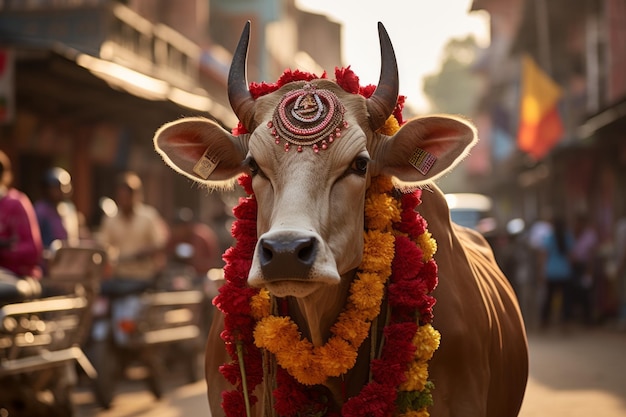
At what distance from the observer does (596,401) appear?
9555 mm

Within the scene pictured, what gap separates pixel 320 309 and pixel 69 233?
6.08m

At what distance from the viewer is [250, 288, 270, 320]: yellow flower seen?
14.8 ft

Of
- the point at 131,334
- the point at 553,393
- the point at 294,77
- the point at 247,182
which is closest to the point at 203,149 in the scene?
the point at 247,182

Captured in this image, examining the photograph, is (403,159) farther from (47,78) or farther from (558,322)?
(558,322)

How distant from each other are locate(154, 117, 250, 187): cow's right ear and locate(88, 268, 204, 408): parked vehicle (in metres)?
4.92

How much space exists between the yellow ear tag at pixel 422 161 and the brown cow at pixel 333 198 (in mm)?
15

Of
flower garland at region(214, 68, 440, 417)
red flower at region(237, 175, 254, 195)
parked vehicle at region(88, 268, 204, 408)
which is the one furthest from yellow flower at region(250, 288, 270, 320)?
parked vehicle at region(88, 268, 204, 408)

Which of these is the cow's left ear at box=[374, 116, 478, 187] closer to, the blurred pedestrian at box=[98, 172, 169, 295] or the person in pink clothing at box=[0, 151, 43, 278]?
the person in pink clothing at box=[0, 151, 43, 278]

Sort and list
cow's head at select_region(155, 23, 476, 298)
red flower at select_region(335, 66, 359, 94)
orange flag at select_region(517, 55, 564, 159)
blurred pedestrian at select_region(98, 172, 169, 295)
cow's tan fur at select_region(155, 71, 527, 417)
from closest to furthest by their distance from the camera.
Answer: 1. cow's head at select_region(155, 23, 476, 298)
2. cow's tan fur at select_region(155, 71, 527, 417)
3. red flower at select_region(335, 66, 359, 94)
4. blurred pedestrian at select_region(98, 172, 169, 295)
5. orange flag at select_region(517, 55, 564, 159)

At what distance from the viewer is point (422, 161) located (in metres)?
4.55

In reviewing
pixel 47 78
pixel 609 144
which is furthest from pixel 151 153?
pixel 609 144

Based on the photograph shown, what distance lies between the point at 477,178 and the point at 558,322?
4447 centimetres

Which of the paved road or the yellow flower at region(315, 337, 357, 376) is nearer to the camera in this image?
the yellow flower at region(315, 337, 357, 376)

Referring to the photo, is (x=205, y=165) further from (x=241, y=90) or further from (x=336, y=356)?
(x=336, y=356)
